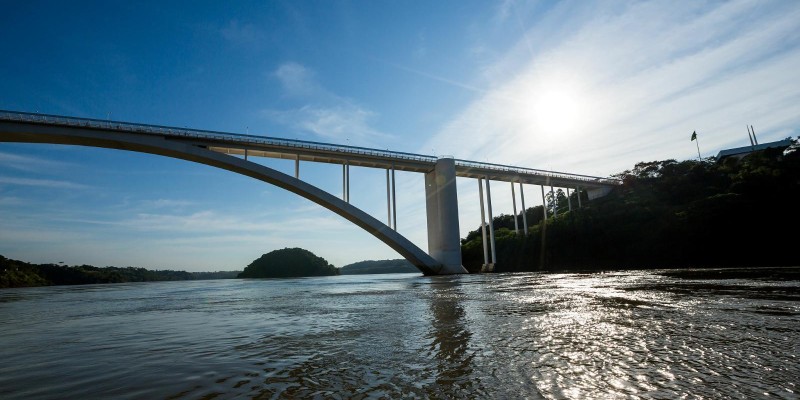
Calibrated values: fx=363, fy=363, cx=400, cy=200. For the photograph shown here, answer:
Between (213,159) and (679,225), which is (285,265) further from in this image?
(679,225)

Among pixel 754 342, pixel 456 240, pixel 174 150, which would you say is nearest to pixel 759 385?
pixel 754 342

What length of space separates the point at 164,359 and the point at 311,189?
1203 inches

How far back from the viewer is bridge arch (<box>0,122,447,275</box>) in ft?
88.0

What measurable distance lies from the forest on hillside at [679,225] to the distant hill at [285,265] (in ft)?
148

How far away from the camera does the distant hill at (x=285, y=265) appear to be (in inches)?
3265

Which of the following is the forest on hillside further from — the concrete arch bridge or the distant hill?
the distant hill

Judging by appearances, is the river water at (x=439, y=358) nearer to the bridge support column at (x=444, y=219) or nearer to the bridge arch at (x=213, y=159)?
the bridge arch at (x=213, y=159)

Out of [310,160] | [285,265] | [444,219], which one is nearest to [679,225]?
[444,219]

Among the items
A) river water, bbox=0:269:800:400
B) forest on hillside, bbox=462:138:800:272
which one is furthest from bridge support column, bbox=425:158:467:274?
river water, bbox=0:269:800:400

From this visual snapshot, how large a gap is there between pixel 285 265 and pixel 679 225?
7317cm

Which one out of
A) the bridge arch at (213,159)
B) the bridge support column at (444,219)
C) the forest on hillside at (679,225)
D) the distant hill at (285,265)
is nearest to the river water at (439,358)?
the bridge arch at (213,159)

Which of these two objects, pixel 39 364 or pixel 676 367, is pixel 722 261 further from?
pixel 39 364

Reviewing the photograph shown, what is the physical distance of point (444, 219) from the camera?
130ft

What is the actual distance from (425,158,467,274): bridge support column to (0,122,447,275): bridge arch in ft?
4.09
